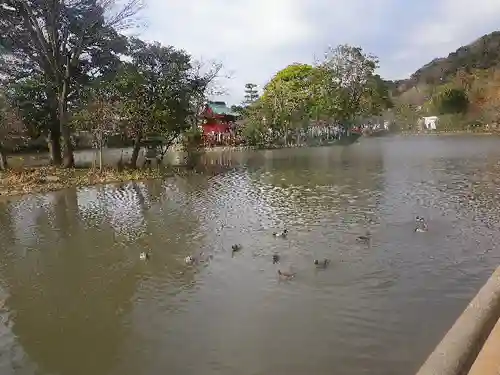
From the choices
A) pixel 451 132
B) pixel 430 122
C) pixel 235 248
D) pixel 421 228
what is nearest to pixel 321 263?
pixel 235 248

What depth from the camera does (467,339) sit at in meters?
3.80

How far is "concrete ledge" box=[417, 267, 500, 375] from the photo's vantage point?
3445 mm

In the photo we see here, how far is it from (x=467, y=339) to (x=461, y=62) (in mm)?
74730

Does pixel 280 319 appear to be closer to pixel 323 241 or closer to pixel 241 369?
pixel 241 369

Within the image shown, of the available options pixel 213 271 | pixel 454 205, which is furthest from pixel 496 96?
pixel 213 271

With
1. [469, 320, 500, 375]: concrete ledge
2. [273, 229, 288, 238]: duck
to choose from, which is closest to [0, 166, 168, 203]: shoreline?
[273, 229, 288, 238]: duck

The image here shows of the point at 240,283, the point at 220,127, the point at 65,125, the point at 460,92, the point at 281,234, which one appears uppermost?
the point at 460,92

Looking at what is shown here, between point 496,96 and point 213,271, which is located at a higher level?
point 496,96

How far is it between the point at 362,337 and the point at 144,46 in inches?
760

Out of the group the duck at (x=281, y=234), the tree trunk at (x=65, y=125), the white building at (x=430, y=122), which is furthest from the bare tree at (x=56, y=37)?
the white building at (x=430, y=122)

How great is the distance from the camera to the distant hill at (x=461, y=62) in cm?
6531

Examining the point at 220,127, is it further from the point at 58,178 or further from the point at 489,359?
the point at 489,359

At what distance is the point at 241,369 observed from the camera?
4.48 meters

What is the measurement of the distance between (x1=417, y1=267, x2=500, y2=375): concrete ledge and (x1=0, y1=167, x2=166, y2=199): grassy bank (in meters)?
15.6
